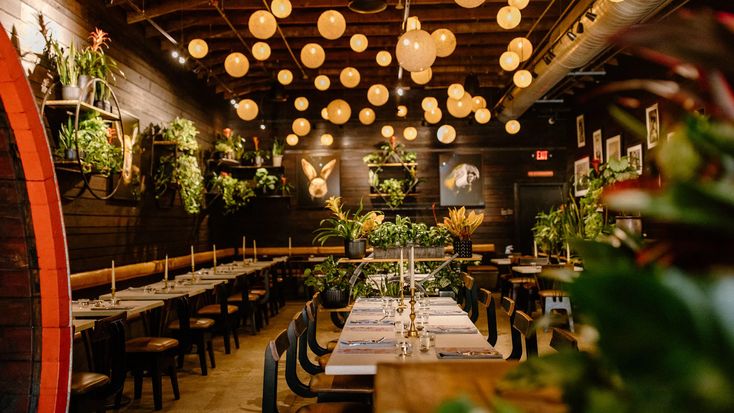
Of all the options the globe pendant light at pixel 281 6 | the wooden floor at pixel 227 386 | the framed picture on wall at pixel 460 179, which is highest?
the globe pendant light at pixel 281 6

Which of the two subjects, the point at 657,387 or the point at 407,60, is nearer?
the point at 657,387

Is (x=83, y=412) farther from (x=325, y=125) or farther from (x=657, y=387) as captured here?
(x=325, y=125)

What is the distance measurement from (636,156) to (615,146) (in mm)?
807

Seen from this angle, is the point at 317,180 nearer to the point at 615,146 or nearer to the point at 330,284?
the point at 615,146

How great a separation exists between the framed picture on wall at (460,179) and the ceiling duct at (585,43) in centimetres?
183

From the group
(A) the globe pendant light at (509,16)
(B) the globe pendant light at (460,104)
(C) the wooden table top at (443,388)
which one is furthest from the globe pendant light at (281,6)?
(C) the wooden table top at (443,388)

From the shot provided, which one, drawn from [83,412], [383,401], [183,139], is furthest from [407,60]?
[183,139]

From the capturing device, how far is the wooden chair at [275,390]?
8.90ft

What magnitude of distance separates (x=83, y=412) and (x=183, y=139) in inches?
189

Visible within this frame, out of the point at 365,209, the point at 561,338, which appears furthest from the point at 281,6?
the point at 365,209

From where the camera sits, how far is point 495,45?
28.8 ft

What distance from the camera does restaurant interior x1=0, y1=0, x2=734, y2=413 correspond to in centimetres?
61

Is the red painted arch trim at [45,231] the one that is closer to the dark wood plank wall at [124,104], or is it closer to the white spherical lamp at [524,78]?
the dark wood plank wall at [124,104]

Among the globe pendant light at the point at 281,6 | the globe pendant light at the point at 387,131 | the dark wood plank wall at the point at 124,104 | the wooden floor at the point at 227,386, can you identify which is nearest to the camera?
the wooden floor at the point at 227,386
